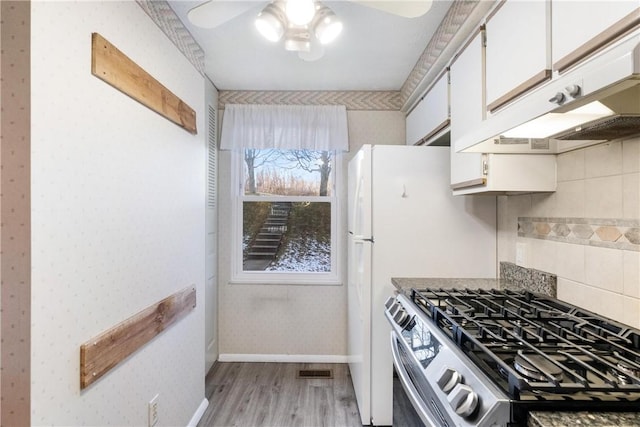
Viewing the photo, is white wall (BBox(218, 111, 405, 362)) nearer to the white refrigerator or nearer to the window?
the window

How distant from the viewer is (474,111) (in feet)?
5.47

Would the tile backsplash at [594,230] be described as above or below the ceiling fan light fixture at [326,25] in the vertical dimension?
below

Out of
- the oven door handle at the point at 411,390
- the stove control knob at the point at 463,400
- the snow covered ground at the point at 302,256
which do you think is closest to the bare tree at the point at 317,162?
the snow covered ground at the point at 302,256

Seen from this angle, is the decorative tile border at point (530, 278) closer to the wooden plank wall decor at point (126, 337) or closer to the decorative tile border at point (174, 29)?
the wooden plank wall decor at point (126, 337)

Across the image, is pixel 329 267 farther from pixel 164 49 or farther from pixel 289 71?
pixel 164 49

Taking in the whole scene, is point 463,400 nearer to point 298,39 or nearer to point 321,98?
point 298,39

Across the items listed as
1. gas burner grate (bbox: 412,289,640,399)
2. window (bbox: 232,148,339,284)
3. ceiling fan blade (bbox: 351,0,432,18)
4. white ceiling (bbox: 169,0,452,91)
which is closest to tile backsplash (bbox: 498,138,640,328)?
gas burner grate (bbox: 412,289,640,399)

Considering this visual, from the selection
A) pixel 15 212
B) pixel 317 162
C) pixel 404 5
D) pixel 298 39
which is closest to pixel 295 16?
pixel 298 39

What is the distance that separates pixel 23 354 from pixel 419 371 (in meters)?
1.18

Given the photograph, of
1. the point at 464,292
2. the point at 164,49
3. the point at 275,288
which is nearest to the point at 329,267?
the point at 275,288

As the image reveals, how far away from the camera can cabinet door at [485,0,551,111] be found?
1.18 metres

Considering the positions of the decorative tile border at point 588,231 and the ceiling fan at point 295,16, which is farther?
the ceiling fan at point 295,16

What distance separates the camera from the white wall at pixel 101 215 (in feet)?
3.24

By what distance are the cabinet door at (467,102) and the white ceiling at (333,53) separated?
323 millimetres
